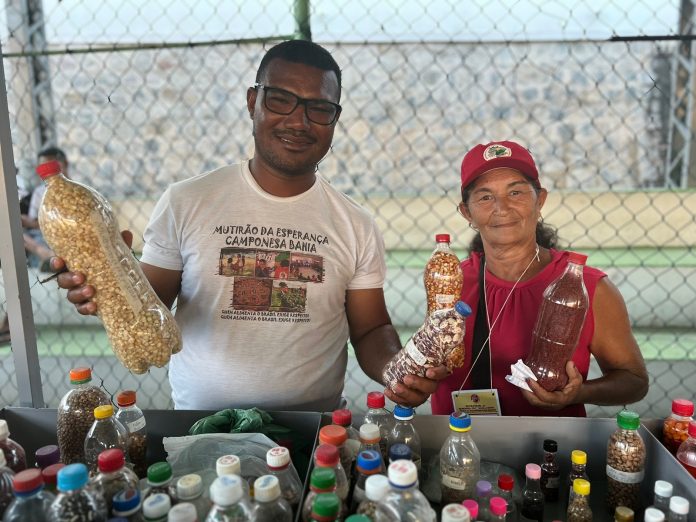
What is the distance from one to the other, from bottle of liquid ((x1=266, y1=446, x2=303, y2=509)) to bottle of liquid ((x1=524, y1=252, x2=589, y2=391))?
0.57m

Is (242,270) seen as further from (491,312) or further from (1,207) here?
(491,312)

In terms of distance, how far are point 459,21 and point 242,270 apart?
2571mm

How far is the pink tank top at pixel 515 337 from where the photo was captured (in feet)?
3.83

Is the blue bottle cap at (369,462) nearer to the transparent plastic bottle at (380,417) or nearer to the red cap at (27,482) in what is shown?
the transparent plastic bottle at (380,417)

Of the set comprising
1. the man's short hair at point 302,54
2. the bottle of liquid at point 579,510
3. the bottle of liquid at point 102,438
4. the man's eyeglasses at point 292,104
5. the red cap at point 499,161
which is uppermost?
the man's short hair at point 302,54

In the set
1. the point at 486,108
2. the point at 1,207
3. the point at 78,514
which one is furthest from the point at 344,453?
the point at 486,108

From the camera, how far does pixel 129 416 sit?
88 cm

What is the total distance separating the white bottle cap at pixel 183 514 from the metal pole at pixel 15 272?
1.89ft

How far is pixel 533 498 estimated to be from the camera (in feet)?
2.70

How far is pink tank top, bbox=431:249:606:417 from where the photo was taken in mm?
1167

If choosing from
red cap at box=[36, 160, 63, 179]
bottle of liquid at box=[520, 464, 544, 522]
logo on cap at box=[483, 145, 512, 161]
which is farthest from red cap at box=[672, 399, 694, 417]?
red cap at box=[36, 160, 63, 179]

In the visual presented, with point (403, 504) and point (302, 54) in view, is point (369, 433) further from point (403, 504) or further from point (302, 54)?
point (302, 54)

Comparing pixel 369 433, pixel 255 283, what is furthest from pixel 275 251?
pixel 369 433

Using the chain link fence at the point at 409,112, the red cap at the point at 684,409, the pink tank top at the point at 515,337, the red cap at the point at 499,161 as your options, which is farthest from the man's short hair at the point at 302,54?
the chain link fence at the point at 409,112
